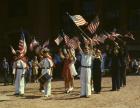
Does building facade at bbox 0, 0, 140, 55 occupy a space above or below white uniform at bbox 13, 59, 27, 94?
above

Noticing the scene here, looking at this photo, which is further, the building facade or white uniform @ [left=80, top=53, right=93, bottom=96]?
the building facade

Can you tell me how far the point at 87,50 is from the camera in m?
21.3

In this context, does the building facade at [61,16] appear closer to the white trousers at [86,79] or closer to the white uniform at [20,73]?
the white uniform at [20,73]

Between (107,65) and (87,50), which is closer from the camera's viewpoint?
(87,50)

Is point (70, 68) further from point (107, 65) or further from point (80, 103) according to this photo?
point (107, 65)

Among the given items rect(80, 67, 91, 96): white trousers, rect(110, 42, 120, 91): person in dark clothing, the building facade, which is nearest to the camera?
rect(80, 67, 91, 96): white trousers

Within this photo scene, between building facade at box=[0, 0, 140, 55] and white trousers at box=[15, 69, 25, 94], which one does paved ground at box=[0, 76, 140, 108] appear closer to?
white trousers at box=[15, 69, 25, 94]

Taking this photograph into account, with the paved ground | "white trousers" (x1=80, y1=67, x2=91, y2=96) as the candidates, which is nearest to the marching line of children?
"white trousers" (x1=80, y1=67, x2=91, y2=96)

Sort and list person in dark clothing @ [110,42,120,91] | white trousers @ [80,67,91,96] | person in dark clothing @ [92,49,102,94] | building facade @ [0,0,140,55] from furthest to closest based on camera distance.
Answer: building facade @ [0,0,140,55] → person in dark clothing @ [110,42,120,91] → person in dark clothing @ [92,49,102,94] → white trousers @ [80,67,91,96]

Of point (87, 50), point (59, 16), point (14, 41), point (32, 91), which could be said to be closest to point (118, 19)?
point (59, 16)

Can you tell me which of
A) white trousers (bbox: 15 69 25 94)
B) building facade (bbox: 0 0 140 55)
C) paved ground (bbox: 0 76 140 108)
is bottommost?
paved ground (bbox: 0 76 140 108)

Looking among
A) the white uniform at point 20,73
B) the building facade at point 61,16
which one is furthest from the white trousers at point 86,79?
the building facade at point 61,16

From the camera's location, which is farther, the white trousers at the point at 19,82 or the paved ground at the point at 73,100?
the white trousers at the point at 19,82

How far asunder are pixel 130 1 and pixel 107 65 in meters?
7.71
